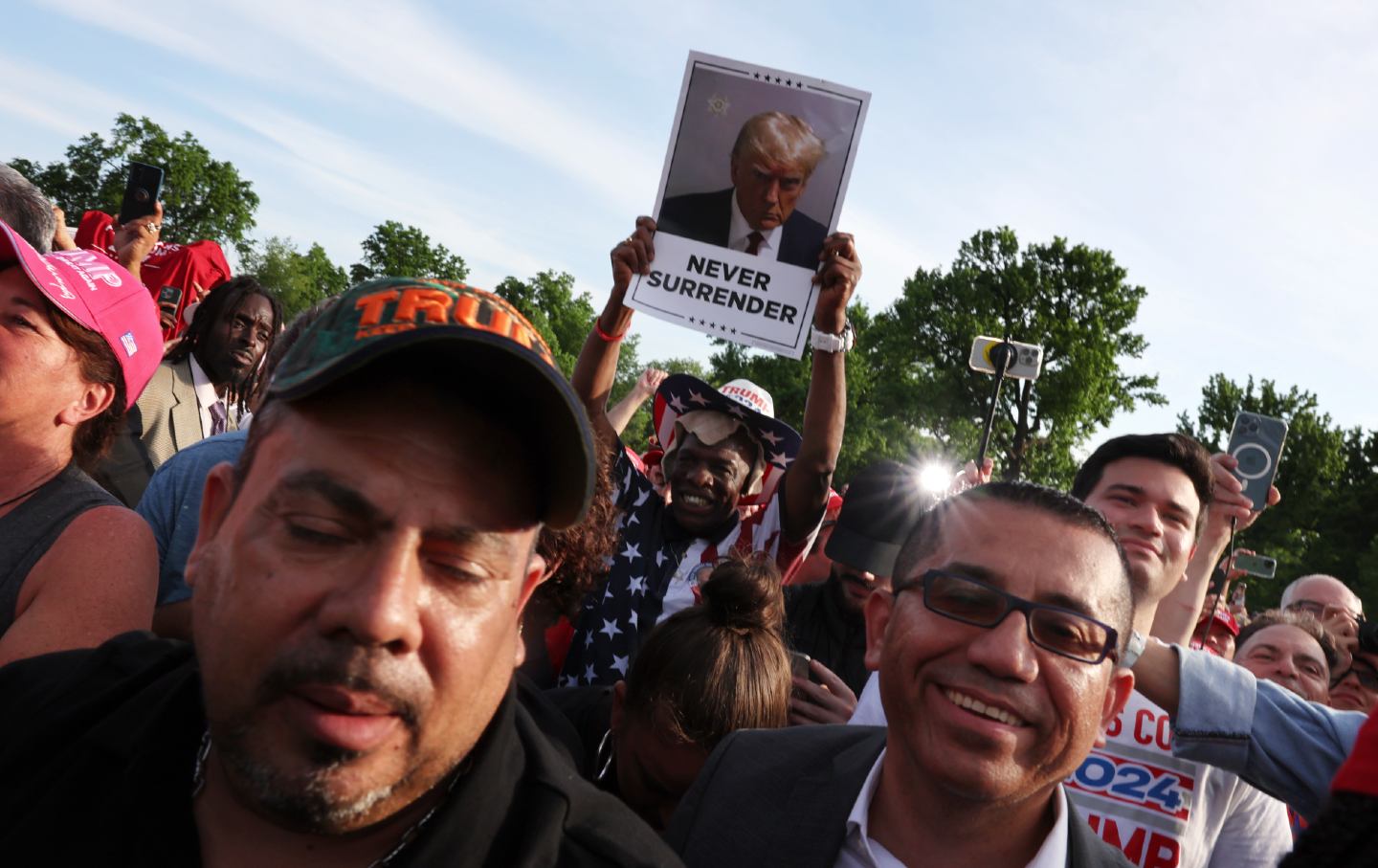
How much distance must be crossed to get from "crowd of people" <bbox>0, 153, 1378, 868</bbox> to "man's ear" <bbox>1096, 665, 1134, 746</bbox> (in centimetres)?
1

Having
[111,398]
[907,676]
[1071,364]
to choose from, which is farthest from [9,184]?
[1071,364]

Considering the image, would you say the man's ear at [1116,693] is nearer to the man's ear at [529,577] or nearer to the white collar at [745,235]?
the man's ear at [529,577]

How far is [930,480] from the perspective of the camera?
477 cm

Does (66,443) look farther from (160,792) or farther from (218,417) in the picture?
(218,417)

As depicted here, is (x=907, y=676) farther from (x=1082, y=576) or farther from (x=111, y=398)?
(x=111, y=398)

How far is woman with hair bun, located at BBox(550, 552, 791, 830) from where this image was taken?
2717 millimetres

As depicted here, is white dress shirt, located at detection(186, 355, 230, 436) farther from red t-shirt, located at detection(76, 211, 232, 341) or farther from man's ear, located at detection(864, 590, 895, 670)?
man's ear, located at detection(864, 590, 895, 670)

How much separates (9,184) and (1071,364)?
41.3 meters

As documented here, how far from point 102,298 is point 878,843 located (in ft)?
7.32

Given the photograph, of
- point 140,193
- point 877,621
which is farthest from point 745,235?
point 140,193

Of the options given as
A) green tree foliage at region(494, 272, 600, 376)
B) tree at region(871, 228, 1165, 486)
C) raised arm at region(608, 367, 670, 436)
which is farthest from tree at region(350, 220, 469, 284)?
raised arm at region(608, 367, 670, 436)

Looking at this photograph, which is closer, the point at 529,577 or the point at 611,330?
the point at 529,577

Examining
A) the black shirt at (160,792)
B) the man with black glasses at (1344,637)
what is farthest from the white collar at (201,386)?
the man with black glasses at (1344,637)

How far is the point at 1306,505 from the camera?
1606 inches
